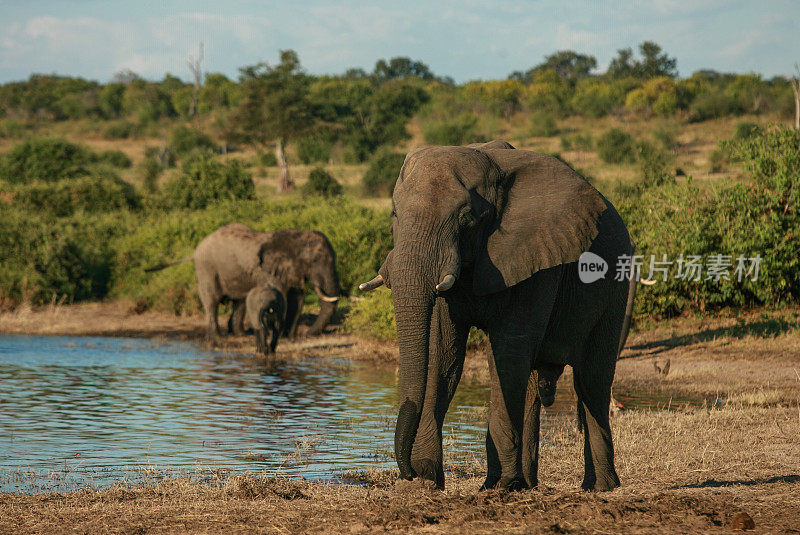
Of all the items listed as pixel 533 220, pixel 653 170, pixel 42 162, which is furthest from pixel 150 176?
pixel 533 220

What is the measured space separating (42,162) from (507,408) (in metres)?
38.7

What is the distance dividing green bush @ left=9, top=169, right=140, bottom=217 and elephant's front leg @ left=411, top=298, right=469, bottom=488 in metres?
25.7

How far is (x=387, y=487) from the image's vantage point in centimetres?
774

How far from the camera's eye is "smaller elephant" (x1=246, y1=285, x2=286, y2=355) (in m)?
17.5

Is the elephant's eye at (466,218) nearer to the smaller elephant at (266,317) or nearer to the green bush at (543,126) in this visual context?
the smaller elephant at (266,317)

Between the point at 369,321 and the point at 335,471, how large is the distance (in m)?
10.2

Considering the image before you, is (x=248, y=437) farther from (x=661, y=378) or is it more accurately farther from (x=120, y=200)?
(x=120, y=200)

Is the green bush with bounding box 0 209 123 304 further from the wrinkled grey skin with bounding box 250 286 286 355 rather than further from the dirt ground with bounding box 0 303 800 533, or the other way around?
the dirt ground with bounding box 0 303 800 533

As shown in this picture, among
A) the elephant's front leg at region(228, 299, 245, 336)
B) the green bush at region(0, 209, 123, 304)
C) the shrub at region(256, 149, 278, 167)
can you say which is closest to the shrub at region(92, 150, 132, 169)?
the shrub at region(256, 149, 278, 167)

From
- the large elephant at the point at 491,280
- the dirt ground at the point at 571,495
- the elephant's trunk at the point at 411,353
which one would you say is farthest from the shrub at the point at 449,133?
the elephant's trunk at the point at 411,353

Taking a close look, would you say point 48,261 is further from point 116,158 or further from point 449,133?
point 116,158

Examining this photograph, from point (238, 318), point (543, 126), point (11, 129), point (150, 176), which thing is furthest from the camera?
point (11, 129)

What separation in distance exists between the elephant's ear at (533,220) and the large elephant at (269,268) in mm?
13088

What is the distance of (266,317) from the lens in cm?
1758
